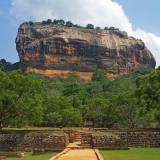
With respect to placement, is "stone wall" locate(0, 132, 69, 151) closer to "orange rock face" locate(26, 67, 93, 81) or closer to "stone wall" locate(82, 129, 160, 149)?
"stone wall" locate(82, 129, 160, 149)

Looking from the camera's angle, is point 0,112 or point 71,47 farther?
point 71,47

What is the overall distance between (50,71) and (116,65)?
22297mm

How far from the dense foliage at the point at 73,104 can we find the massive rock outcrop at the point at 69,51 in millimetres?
48778

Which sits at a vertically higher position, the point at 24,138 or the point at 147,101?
the point at 147,101

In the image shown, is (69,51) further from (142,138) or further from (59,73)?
(142,138)

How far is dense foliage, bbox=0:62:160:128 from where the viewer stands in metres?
40.1

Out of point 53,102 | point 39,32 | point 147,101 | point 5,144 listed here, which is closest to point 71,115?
point 53,102

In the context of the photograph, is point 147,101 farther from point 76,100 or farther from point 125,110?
point 76,100

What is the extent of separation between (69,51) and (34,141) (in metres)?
121

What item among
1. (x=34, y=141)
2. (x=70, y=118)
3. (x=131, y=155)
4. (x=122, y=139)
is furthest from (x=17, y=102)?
(x=70, y=118)

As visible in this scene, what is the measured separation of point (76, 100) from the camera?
2948 inches

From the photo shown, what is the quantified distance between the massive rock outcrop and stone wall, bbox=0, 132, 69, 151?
113962mm

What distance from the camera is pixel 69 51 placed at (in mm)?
155000

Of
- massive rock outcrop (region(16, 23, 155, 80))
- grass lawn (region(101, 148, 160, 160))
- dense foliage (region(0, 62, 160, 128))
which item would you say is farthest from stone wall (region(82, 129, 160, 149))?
massive rock outcrop (region(16, 23, 155, 80))
